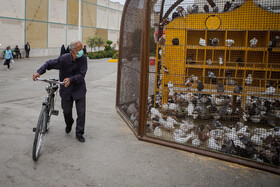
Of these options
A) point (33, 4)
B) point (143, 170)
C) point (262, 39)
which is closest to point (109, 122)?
point (143, 170)

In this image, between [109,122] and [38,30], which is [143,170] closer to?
[109,122]

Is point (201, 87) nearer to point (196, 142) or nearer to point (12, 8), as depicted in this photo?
point (196, 142)

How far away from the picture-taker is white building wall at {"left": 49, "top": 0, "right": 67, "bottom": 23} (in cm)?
3353

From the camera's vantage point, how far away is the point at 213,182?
3594mm

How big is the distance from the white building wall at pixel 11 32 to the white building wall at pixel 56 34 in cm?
447

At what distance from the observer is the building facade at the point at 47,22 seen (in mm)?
28062

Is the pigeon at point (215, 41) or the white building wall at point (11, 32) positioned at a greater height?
the white building wall at point (11, 32)

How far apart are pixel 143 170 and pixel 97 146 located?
3.87 feet

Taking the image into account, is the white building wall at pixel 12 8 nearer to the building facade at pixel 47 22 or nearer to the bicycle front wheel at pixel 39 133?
the building facade at pixel 47 22

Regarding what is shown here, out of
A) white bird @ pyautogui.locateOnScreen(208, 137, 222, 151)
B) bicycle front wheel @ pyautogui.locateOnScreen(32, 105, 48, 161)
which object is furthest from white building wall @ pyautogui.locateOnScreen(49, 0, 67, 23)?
white bird @ pyautogui.locateOnScreen(208, 137, 222, 151)

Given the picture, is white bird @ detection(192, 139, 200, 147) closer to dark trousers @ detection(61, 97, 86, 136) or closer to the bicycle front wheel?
dark trousers @ detection(61, 97, 86, 136)

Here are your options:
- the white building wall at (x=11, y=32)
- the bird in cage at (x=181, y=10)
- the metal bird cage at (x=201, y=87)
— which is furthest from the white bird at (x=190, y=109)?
the white building wall at (x=11, y=32)

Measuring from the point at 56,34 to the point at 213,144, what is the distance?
3351 cm

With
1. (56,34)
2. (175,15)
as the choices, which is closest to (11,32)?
(56,34)
